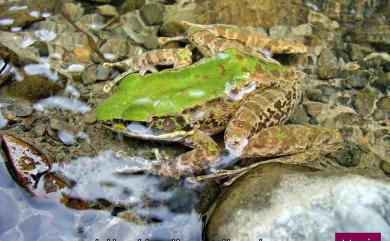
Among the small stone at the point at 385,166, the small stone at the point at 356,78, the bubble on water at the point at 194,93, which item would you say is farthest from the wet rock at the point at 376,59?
the bubble on water at the point at 194,93

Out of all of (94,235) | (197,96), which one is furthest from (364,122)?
(94,235)

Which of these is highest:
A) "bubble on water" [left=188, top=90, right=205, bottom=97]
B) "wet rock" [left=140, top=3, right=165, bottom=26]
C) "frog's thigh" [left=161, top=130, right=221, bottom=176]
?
"wet rock" [left=140, top=3, right=165, bottom=26]

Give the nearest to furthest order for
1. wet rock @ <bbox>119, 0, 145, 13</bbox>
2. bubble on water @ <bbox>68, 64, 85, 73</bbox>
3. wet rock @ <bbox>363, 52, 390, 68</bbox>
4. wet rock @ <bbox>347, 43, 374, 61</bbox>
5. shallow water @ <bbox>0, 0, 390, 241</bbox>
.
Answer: shallow water @ <bbox>0, 0, 390, 241</bbox> < bubble on water @ <bbox>68, 64, 85, 73</bbox> < wet rock @ <bbox>363, 52, 390, 68</bbox> < wet rock @ <bbox>347, 43, 374, 61</bbox> < wet rock @ <bbox>119, 0, 145, 13</bbox>

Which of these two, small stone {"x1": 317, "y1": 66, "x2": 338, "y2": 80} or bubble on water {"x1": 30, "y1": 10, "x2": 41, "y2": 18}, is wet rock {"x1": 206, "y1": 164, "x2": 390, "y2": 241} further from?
bubble on water {"x1": 30, "y1": 10, "x2": 41, "y2": 18}

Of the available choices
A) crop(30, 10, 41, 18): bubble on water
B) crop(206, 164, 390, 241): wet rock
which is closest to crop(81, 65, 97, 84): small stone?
crop(30, 10, 41, 18): bubble on water

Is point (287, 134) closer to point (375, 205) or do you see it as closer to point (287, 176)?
point (287, 176)

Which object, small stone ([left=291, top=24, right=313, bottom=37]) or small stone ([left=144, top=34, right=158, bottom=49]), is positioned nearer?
small stone ([left=144, top=34, right=158, bottom=49])

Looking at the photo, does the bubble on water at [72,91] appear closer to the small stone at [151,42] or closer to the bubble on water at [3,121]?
the bubble on water at [3,121]

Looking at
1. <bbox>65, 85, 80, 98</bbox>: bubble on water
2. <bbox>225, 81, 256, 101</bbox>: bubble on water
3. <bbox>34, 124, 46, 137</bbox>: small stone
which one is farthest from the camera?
<bbox>65, 85, 80, 98</bbox>: bubble on water
